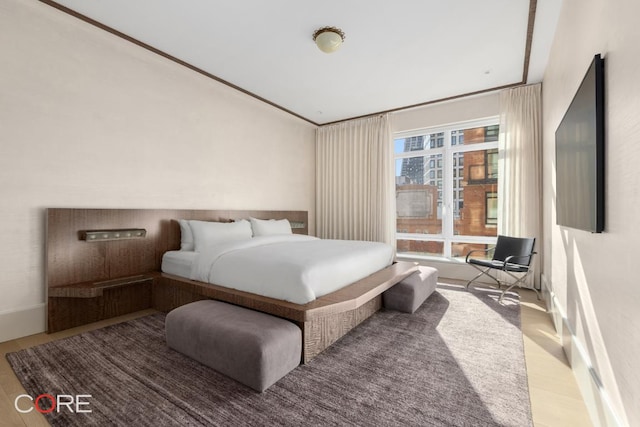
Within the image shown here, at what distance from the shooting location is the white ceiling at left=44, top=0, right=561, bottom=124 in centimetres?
244

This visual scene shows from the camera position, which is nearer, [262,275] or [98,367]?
[98,367]

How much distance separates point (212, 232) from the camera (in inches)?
129

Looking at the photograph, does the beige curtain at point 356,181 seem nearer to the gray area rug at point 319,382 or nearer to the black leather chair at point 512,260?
the black leather chair at point 512,260

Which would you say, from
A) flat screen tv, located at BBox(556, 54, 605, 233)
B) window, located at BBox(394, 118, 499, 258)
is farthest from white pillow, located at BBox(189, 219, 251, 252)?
flat screen tv, located at BBox(556, 54, 605, 233)

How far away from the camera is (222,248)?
8.98 feet

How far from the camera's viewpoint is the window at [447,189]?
437cm

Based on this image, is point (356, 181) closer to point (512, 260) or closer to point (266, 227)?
point (266, 227)

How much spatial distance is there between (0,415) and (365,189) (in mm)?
4624

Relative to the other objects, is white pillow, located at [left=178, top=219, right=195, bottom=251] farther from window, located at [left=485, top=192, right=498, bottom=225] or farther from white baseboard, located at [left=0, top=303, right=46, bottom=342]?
window, located at [left=485, top=192, right=498, bottom=225]

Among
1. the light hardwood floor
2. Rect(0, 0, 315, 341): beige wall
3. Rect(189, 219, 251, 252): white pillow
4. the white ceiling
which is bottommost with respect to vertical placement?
the light hardwood floor

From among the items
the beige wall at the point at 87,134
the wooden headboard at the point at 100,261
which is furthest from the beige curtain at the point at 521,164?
the wooden headboard at the point at 100,261

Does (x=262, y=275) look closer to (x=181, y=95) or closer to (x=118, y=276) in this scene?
(x=118, y=276)

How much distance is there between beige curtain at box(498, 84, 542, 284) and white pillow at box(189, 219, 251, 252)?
11.8 ft

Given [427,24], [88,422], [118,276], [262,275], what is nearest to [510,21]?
[427,24]
